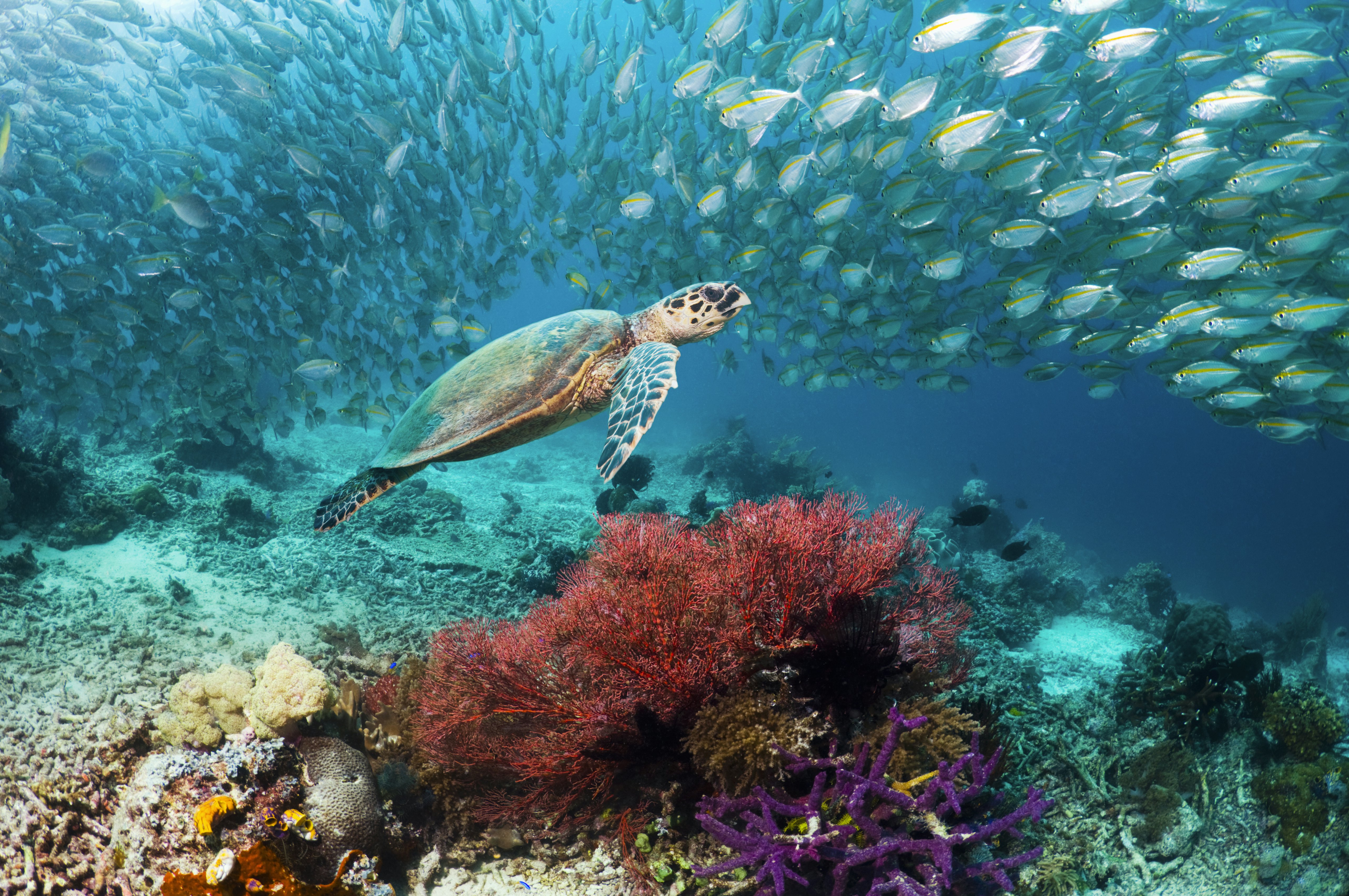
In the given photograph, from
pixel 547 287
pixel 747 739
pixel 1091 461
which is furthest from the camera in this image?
pixel 1091 461

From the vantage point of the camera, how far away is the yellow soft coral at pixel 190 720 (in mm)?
2465

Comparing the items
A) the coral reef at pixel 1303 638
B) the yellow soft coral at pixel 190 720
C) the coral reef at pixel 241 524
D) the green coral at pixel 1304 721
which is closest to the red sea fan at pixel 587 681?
the yellow soft coral at pixel 190 720

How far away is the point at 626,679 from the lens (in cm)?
223

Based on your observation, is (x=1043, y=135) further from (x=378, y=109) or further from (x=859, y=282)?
(x=378, y=109)

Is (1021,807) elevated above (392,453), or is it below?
below

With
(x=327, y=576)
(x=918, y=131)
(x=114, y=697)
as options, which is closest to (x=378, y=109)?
(x=327, y=576)

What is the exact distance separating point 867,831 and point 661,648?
3.29ft

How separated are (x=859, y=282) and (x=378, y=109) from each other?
8.40 metres

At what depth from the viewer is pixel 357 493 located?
4043 mm

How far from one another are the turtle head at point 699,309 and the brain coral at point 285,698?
314 centimetres

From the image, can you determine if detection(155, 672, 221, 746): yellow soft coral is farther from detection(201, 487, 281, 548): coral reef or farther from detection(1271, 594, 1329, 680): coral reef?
detection(1271, 594, 1329, 680): coral reef

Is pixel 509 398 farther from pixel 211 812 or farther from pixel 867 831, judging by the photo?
pixel 867 831

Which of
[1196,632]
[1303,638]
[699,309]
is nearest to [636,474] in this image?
[699,309]

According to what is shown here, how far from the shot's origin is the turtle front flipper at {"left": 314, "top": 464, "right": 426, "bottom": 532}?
379 centimetres
